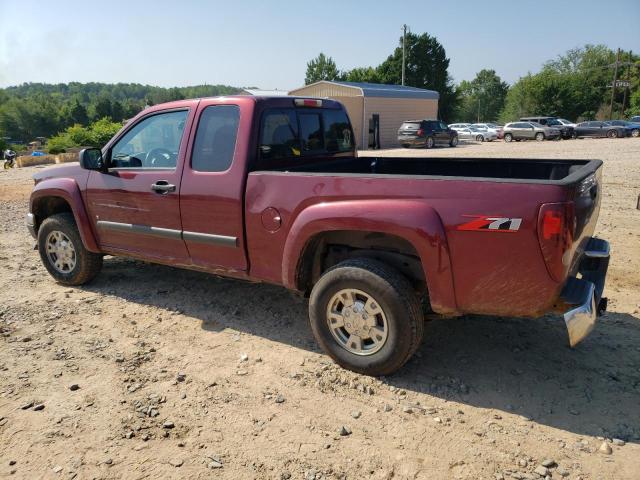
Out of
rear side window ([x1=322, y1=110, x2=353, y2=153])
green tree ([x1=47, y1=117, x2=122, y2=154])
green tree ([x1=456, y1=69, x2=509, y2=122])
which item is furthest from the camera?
green tree ([x1=456, y1=69, x2=509, y2=122])

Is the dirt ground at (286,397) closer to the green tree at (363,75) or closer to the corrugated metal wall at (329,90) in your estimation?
the corrugated metal wall at (329,90)

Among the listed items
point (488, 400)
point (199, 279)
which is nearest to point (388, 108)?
point (199, 279)

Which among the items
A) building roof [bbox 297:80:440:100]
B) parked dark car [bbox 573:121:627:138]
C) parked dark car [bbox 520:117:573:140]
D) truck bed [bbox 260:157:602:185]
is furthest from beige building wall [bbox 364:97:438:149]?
truck bed [bbox 260:157:602:185]

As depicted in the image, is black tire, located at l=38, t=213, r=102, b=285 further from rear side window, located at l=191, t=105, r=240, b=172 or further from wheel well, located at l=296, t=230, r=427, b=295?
wheel well, located at l=296, t=230, r=427, b=295

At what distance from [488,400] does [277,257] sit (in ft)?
5.90

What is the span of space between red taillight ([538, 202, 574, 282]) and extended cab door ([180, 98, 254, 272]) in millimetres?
2198

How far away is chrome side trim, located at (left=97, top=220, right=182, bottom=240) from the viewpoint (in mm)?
4445

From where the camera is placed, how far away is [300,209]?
3627 mm

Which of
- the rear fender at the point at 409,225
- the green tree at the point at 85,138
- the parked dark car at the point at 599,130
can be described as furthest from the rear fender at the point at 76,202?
the parked dark car at the point at 599,130

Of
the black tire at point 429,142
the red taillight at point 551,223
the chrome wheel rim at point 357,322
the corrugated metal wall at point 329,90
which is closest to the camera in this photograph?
the red taillight at point 551,223

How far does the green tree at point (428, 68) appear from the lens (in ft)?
208

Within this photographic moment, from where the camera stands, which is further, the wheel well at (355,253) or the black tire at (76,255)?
the black tire at (76,255)

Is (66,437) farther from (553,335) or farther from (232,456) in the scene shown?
(553,335)

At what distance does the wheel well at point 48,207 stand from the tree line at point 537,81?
56.5 meters
